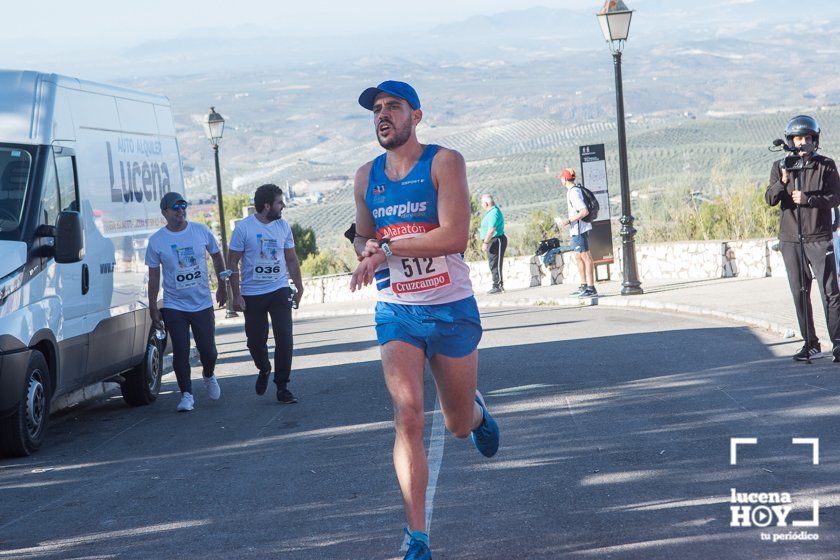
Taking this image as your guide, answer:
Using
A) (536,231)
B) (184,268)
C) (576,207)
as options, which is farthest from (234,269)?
(536,231)

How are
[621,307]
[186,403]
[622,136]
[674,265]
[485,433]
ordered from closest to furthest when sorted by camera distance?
[485,433], [186,403], [621,307], [622,136], [674,265]

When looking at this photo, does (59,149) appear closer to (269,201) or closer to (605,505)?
(269,201)

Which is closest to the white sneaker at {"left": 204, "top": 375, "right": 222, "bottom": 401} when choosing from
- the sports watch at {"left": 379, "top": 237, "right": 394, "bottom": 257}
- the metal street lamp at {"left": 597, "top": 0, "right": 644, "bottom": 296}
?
the sports watch at {"left": 379, "top": 237, "right": 394, "bottom": 257}

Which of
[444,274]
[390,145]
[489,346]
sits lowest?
[489,346]

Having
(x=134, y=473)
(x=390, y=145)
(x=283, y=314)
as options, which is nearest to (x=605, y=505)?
(x=390, y=145)

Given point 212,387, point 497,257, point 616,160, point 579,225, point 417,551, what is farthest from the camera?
point 616,160

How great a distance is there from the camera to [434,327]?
241 inches

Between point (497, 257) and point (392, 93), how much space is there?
19091 mm

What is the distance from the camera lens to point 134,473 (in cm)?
880

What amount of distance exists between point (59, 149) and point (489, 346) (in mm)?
Result: 6474

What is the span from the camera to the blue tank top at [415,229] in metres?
6.22

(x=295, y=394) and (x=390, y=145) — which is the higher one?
(x=390, y=145)

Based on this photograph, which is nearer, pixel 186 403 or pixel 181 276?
pixel 181 276

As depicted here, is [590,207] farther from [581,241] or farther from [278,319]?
[278,319]
